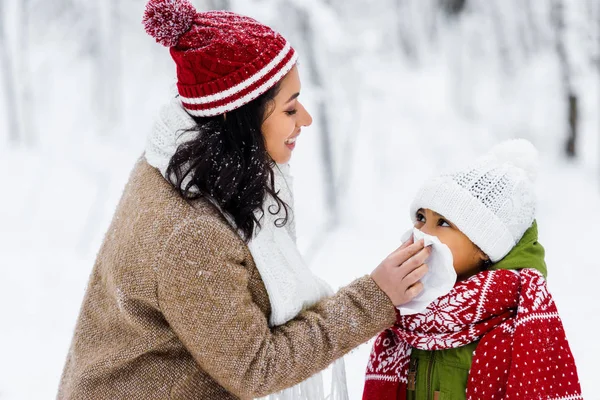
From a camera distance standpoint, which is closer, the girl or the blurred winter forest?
the girl

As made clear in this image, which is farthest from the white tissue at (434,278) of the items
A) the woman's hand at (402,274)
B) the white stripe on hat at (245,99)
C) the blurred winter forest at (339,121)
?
the blurred winter forest at (339,121)

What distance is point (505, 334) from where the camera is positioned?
1.70m

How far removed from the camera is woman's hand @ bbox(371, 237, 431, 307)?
159cm

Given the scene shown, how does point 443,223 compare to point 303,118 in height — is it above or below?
below

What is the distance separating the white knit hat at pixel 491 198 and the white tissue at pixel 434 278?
0.19 metres

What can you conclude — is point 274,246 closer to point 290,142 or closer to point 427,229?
point 290,142

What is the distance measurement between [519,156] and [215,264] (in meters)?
0.92

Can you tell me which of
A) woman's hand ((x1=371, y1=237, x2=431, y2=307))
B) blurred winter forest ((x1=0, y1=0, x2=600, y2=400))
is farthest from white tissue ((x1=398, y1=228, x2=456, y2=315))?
blurred winter forest ((x1=0, y1=0, x2=600, y2=400))

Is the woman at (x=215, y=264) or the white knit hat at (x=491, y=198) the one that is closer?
the woman at (x=215, y=264)

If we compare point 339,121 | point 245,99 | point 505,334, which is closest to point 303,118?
point 245,99

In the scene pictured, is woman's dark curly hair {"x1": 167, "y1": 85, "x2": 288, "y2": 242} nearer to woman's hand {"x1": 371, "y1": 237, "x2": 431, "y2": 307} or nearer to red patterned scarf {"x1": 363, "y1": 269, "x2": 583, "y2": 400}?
woman's hand {"x1": 371, "y1": 237, "x2": 431, "y2": 307}

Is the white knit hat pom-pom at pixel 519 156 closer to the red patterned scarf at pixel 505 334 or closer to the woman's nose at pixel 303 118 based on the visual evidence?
the red patterned scarf at pixel 505 334

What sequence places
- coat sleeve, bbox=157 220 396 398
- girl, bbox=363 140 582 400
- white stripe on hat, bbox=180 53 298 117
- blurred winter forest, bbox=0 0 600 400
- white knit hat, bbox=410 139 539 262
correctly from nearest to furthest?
1. coat sleeve, bbox=157 220 396 398
2. white stripe on hat, bbox=180 53 298 117
3. girl, bbox=363 140 582 400
4. white knit hat, bbox=410 139 539 262
5. blurred winter forest, bbox=0 0 600 400

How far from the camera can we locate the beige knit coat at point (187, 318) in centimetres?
145
